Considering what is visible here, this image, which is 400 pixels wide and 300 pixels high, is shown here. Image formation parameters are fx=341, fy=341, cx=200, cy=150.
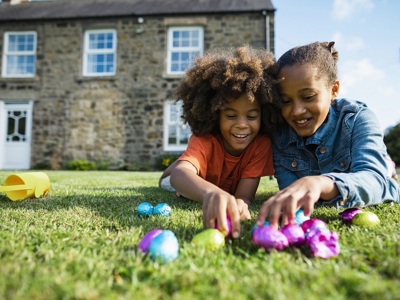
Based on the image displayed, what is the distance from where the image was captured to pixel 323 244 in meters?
1.55

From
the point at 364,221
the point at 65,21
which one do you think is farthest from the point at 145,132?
the point at 364,221

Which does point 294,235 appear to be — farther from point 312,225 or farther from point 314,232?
point 312,225

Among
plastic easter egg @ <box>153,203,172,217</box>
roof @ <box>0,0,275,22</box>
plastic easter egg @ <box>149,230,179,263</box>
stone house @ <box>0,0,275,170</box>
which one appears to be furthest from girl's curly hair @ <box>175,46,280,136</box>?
roof @ <box>0,0,275,22</box>

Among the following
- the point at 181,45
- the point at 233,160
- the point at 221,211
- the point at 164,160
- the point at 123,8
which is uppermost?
the point at 123,8

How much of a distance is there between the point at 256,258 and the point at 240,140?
1.56 m

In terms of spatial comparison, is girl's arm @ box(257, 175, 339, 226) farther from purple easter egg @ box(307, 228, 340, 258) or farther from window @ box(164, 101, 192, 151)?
window @ box(164, 101, 192, 151)

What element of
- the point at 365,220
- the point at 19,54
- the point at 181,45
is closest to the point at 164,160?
the point at 181,45

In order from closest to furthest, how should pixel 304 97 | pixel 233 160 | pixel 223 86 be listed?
pixel 304 97 → pixel 223 86 → pixel 233 160

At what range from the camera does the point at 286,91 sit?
2834 millimetres

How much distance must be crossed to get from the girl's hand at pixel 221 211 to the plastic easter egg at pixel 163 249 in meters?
0.30

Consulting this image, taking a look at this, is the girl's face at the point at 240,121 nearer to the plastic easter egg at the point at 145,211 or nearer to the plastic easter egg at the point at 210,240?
the plastic easter egg at the point at 145,211

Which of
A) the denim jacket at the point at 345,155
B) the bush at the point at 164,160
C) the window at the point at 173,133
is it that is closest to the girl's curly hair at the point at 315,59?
the denim jacket at the point at 345,155

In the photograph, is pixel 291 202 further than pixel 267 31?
No

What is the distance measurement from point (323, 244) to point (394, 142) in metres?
19.6
